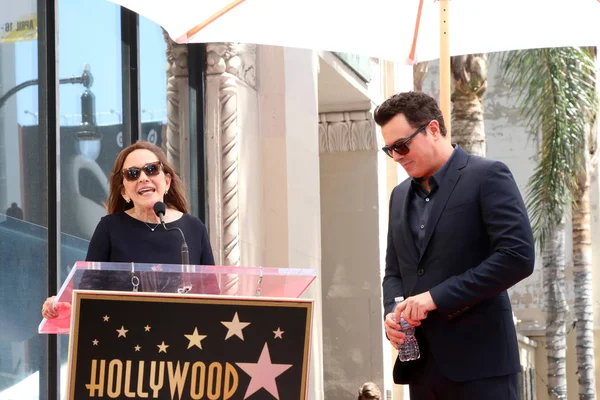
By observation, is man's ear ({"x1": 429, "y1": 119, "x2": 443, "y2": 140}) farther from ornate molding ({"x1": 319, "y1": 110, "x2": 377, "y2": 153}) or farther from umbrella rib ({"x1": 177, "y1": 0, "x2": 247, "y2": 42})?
ornate molding ({"x1": 319, "y1": 110, "x2": 377, "y2": 153})

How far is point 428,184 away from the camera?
183 inches

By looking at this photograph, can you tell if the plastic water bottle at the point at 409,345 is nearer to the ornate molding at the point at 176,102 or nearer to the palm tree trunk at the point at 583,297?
the ornate molding at the point at 176,102

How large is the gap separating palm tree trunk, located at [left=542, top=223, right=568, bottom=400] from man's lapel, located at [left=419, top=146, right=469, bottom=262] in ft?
69.7

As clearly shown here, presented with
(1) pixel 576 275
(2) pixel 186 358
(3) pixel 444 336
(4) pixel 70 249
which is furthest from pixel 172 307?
(1) pixel 576 275

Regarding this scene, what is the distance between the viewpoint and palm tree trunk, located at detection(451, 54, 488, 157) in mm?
14594

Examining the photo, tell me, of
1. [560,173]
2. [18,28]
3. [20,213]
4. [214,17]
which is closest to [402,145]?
[214,17]

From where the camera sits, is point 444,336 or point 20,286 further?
point 20,286

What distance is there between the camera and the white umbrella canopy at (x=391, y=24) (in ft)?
22.1

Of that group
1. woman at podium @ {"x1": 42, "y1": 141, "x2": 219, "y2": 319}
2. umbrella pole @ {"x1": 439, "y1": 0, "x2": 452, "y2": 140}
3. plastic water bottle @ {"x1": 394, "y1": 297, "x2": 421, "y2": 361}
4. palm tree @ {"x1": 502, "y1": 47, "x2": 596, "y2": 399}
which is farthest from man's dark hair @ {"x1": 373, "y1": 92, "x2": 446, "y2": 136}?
palm tree @ {"x1": 502, "y1": 47, "x2": 596, "y2": 399}

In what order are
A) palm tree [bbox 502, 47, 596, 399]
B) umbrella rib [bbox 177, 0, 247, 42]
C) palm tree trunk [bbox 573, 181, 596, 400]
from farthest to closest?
palm tree trunk [bbox 573, 181, 596, 400], palm tree [bbox 502, 47, 596, 399], umbrella rib [bbox 177, 0, 247, 42]

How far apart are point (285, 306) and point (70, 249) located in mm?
4017

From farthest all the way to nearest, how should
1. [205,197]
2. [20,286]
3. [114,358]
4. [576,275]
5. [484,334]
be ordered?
[576,275], [205,197], [20,286], [484,334], [114,358]

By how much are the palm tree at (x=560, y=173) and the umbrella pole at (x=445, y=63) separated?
1334cm

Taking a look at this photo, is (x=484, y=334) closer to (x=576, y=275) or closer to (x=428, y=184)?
(x=428, y=184)
